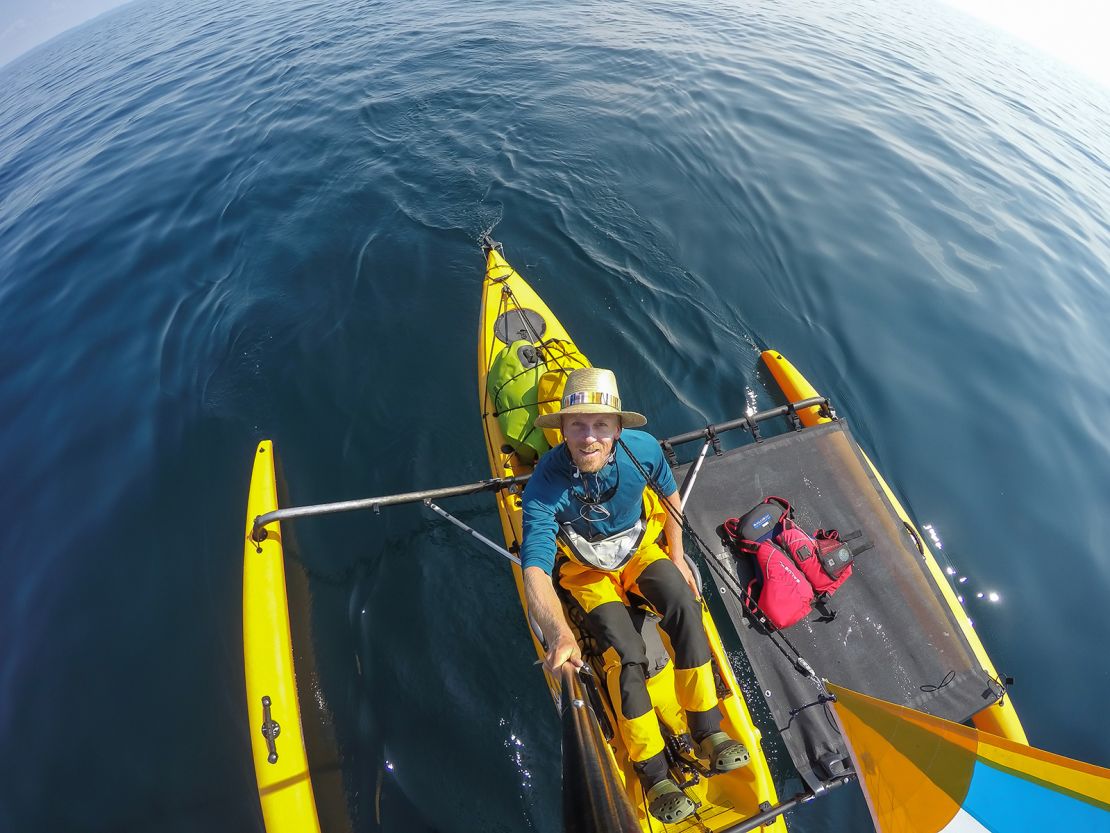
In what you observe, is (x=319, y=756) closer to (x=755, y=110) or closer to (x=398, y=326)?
(x=398, y=326)

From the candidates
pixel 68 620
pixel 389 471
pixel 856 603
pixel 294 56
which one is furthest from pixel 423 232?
pixel 294 56

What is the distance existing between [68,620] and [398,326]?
5.08 meters

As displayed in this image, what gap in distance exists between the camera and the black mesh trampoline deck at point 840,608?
3.97 m

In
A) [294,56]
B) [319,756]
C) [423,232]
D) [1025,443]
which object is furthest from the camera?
[294,56]

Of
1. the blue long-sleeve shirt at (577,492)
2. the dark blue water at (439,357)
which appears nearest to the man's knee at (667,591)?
the blue long-sleeve shirt at (577,492)

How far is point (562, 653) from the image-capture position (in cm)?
246

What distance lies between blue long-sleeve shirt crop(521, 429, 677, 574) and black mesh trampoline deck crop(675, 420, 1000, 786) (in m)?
1.26

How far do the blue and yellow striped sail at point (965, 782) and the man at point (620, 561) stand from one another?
810 mm

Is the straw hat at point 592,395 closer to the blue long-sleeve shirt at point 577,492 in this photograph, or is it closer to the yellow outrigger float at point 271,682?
the blue long-sleeve shirt at point 577,492

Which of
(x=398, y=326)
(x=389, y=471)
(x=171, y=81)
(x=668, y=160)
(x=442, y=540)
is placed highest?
(x=171, y=81)

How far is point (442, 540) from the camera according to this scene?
522 centimetres

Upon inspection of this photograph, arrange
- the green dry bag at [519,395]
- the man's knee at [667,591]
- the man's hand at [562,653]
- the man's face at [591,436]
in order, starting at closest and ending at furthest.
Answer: the man's hand at [562,653] → the man's face at [591,436] → the man's knee at [667,591] → the green dry bag at [519,395]

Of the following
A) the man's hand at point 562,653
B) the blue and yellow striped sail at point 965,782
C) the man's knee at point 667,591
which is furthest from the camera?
the man's knee at point 667,591

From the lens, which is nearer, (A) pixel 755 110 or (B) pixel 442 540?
(B) pixel 442 540
